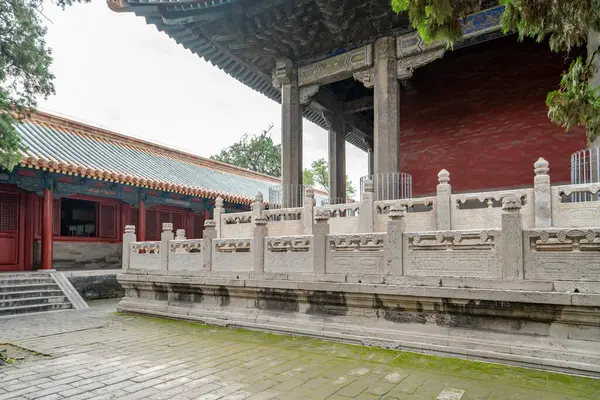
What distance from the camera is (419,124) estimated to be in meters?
11.5

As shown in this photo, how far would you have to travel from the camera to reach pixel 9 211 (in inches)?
441

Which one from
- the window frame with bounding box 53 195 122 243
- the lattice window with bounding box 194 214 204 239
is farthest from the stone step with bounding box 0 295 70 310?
the lattice window with bounding box 194 214 204 239

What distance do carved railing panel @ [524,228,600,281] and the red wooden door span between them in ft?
40.7

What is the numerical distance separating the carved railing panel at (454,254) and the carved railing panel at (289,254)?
1.53 m

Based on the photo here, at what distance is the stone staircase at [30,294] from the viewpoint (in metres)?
8.72

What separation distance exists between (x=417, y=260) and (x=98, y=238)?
1130 centimetres

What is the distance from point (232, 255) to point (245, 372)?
2.89 meters

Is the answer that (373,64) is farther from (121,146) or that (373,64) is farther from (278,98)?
(121,146)

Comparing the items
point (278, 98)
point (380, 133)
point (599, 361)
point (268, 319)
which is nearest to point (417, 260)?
point (599, 361)

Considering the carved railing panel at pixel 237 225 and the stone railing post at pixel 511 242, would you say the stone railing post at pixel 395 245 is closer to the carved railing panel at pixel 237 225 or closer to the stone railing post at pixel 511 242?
the stone railing post at pixel 511 242

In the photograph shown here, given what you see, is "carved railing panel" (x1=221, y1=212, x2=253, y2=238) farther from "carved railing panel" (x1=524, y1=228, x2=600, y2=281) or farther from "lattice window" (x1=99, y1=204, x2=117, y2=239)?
"lattice window" (x1=99, y1=204, x2=117, y2=239)

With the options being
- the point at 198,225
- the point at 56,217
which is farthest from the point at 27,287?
the point at 198,225

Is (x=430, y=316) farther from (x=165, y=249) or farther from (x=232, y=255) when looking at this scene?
(x=165, y=249)

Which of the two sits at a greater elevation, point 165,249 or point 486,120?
point 486,120
